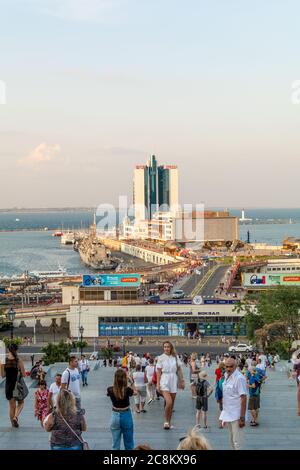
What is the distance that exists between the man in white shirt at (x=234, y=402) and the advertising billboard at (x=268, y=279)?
43.1 meters

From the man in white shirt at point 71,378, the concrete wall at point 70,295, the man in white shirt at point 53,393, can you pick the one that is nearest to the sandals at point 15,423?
the man in white shirt at point 53,393

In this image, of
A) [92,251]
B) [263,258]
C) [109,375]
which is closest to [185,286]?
[263,258]

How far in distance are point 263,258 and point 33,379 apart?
76075 millimetres

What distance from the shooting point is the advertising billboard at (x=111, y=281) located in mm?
45938

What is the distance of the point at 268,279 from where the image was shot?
50781 mm

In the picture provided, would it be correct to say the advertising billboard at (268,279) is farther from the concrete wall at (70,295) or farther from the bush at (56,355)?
the bush at (56,355)

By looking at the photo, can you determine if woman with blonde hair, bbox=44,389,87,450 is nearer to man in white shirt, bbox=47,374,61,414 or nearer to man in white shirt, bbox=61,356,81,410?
man in white shirt, bbox=47,374,61,414

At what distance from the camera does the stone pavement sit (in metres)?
7.76

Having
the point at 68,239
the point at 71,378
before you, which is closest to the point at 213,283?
the point at 71,378

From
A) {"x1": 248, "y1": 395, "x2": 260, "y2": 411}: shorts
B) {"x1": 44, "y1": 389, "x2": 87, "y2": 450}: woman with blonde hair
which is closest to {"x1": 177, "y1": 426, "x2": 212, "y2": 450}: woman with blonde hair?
{"x1": 44, "y1": 389, "x2": 87, "y2": 450}: woman with blonde hair

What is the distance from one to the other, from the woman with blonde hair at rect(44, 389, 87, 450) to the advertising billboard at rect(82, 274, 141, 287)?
39.8 m

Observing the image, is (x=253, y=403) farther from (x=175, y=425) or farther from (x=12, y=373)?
(x=12, y=373)

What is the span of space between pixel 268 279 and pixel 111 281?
11.5 meters
